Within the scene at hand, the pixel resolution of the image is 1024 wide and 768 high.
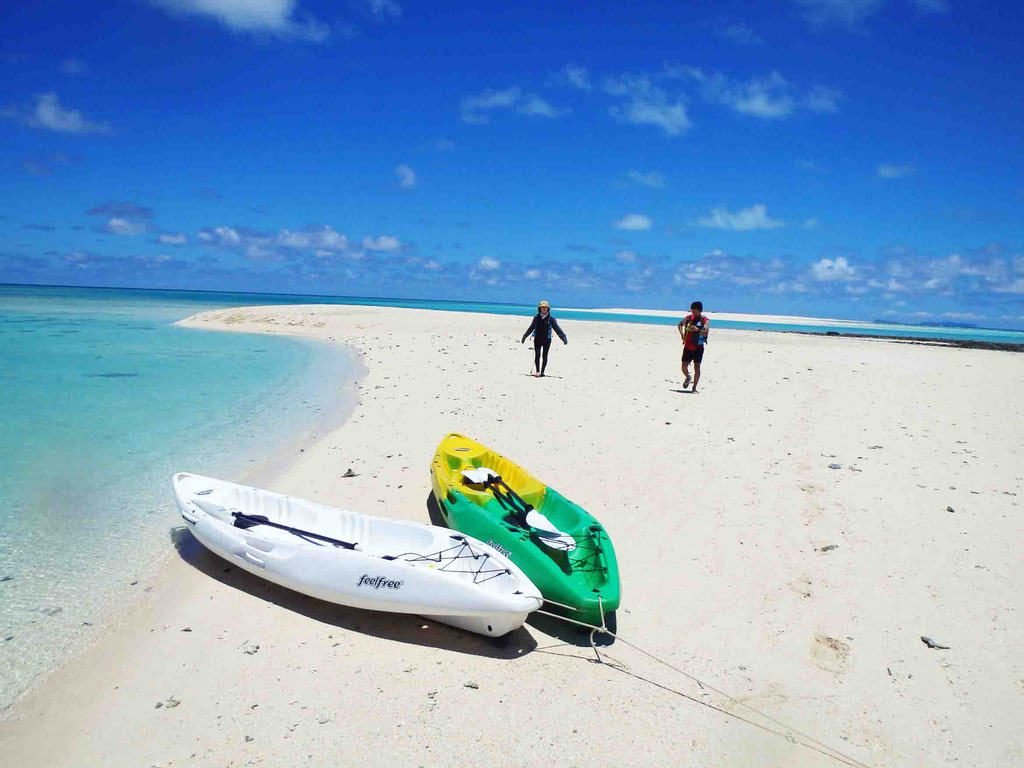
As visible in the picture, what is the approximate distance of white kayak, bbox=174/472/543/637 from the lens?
4488 millimetres

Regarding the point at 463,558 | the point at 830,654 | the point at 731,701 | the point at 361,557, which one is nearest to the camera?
the point at 731,701

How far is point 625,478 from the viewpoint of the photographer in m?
8.06

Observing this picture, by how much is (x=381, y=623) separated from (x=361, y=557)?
57 cm

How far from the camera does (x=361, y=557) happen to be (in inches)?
189

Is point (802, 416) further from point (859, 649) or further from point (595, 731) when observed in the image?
point (595, 731)

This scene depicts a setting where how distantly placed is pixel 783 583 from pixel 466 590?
295 cm

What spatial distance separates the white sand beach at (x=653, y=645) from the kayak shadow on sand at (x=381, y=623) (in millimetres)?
20

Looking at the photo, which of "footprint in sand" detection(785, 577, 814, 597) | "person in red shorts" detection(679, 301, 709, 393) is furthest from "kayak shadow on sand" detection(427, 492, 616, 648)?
"person in red shorts" detection(679, 301, 709, 393)

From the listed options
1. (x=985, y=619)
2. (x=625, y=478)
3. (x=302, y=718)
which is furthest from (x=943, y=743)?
(x=625, y=478)

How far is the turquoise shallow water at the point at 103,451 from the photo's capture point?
16.8ft

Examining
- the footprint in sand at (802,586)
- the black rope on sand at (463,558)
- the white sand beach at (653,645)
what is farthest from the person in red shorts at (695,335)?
the black rope on sand at (463,558)

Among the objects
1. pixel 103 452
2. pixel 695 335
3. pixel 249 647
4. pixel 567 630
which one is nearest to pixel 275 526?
pixel 249 647

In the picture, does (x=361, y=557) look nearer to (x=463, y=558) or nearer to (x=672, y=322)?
(x=463, y=558)

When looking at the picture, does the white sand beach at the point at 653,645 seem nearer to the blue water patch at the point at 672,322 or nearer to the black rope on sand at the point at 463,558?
the black rope on sand at the point at 463,558
